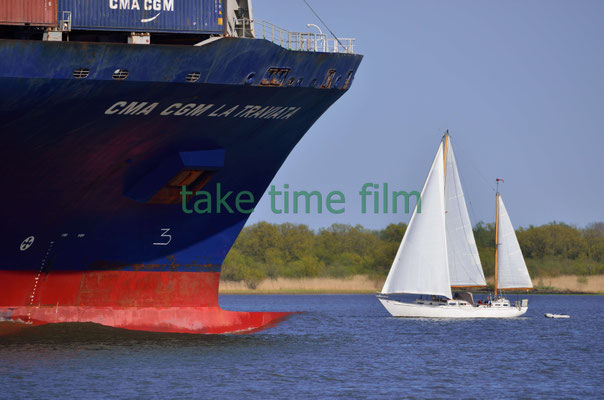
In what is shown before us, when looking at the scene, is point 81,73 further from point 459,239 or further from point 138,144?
point 459,239

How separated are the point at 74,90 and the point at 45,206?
5.22m

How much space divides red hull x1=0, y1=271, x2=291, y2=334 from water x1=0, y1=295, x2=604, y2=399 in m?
0.57

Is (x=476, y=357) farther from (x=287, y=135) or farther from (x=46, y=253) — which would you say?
(x=46, y=253)

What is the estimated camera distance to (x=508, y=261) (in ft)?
227

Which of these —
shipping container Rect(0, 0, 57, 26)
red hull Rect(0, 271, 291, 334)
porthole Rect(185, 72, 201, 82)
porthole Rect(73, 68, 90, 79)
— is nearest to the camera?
shipping container Rect(0, 0, 57, 26)

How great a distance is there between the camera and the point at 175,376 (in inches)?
1148

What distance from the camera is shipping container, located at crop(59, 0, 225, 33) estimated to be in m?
28.8

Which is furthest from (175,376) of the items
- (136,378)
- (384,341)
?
(384,341)

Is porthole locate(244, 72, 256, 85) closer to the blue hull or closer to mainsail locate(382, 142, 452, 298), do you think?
the blue hull

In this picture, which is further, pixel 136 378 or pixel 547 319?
pixel 547 319

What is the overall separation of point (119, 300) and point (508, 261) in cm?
3987

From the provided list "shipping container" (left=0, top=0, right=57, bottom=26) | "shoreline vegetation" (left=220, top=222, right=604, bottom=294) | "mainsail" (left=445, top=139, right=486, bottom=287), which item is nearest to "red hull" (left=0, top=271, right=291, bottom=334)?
"shipping container" (left=0, top=0, right=57, bottom=26)

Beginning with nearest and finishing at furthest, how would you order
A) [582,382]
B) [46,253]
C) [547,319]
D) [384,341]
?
[582,382]
[46,253]
[384,341]
[547,319]

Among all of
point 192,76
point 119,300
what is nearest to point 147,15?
point 192,76
